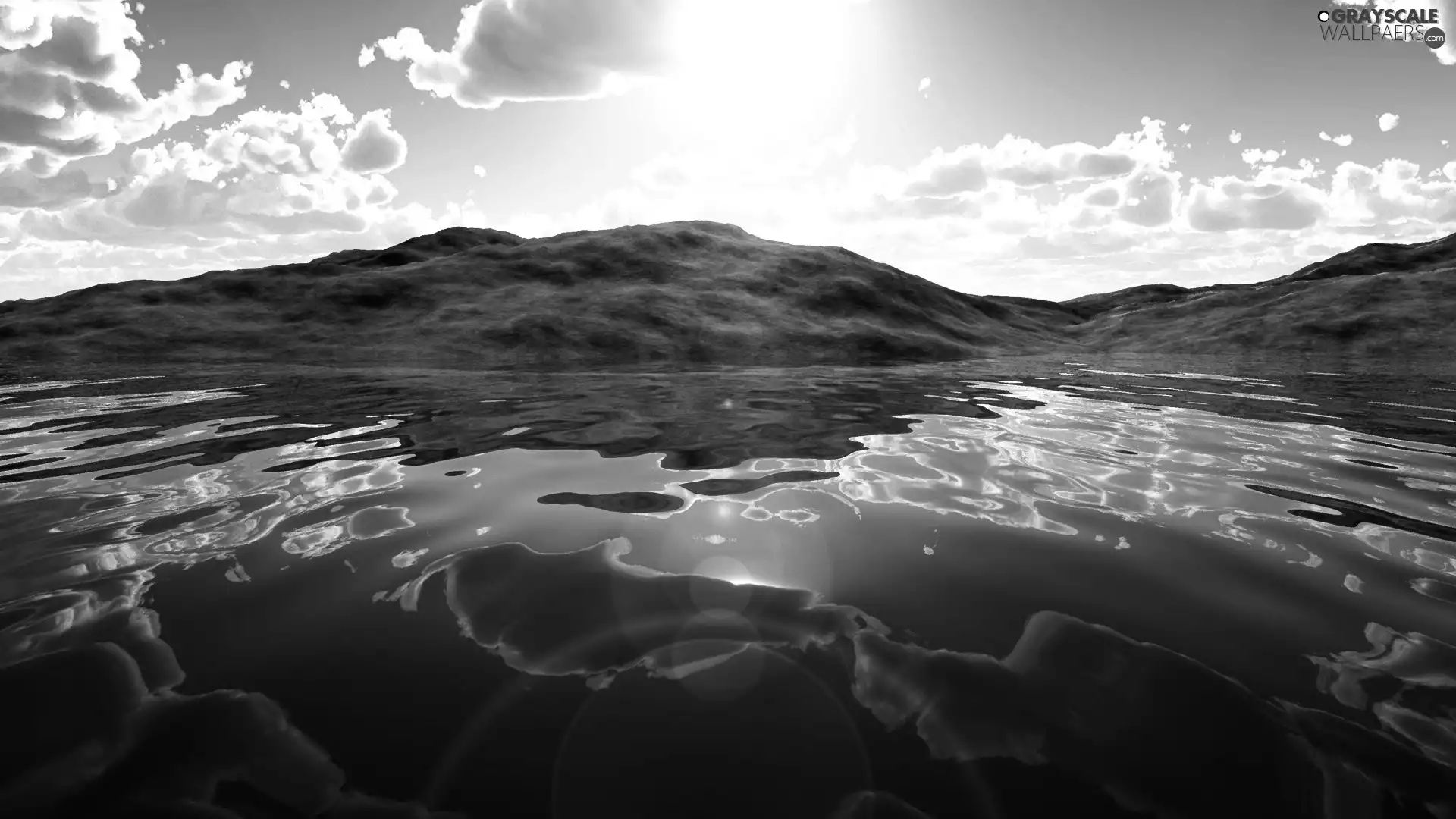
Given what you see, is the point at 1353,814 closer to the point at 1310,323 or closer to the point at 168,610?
the point at 168,610

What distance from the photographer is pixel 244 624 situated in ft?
12.4

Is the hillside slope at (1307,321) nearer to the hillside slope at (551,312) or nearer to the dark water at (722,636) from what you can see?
the hillside slope at (551,312)

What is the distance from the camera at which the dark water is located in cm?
256

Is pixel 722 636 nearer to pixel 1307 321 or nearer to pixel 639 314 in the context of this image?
pixel 639 314

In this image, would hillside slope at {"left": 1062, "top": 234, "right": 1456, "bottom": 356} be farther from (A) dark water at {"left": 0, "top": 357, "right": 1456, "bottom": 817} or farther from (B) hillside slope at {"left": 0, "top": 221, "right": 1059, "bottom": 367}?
(A) dark water at {"left": 0, "top": 357, "right": 1456, "bottom": 817}

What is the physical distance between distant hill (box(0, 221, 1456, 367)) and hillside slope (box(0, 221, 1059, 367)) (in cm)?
32

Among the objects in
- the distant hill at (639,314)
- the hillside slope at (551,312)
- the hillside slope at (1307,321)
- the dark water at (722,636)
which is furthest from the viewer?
the hillside slope at (1307,321)

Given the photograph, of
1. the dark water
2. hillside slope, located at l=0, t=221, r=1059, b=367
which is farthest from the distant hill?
the dark water

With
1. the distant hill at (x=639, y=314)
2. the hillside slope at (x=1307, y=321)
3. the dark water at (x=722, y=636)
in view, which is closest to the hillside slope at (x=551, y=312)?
the distant hill at (x=639, y=314)

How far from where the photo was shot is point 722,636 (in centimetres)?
367

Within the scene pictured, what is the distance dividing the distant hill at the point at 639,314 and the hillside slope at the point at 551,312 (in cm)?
32

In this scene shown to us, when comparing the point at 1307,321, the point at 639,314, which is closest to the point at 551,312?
the point at 639,314

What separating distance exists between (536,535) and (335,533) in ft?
6.00

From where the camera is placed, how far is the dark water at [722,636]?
2559 millimetres
